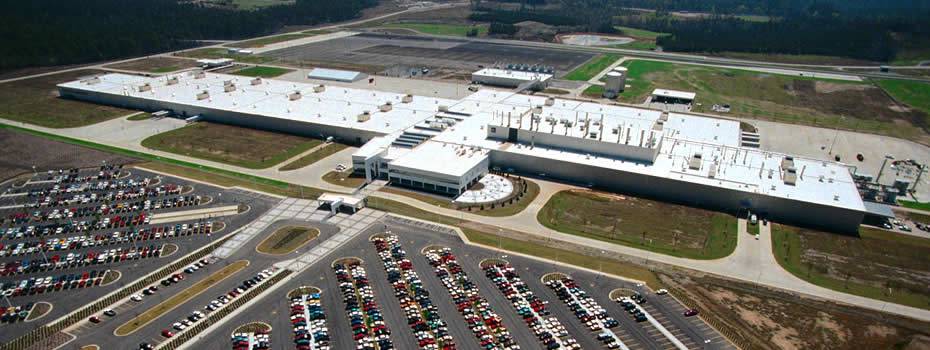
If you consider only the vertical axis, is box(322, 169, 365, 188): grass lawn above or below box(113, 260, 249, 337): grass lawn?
above

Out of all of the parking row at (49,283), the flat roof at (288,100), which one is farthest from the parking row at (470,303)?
the flat roof at (288,100)

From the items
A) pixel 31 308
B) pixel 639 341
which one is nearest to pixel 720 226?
pixel 639 341

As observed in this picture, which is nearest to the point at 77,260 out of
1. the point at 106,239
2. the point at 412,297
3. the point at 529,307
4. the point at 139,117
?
the point at 106,239

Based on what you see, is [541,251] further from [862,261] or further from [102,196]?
[102,196]

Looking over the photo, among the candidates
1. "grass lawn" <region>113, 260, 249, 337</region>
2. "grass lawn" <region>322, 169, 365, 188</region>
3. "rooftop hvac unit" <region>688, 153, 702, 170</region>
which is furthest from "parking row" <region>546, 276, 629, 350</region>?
"grass lawn" <region>322, 169, 365, 188</region>

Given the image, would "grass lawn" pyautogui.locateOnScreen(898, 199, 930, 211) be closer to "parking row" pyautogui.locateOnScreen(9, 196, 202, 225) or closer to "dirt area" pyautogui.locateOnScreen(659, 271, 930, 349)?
"dirt area" pyautogui.locateOnScreen(659, 271, 930, 349)

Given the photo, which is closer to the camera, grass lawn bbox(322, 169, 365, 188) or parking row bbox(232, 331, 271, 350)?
parking row bbox(232, 331, 271, 350)
